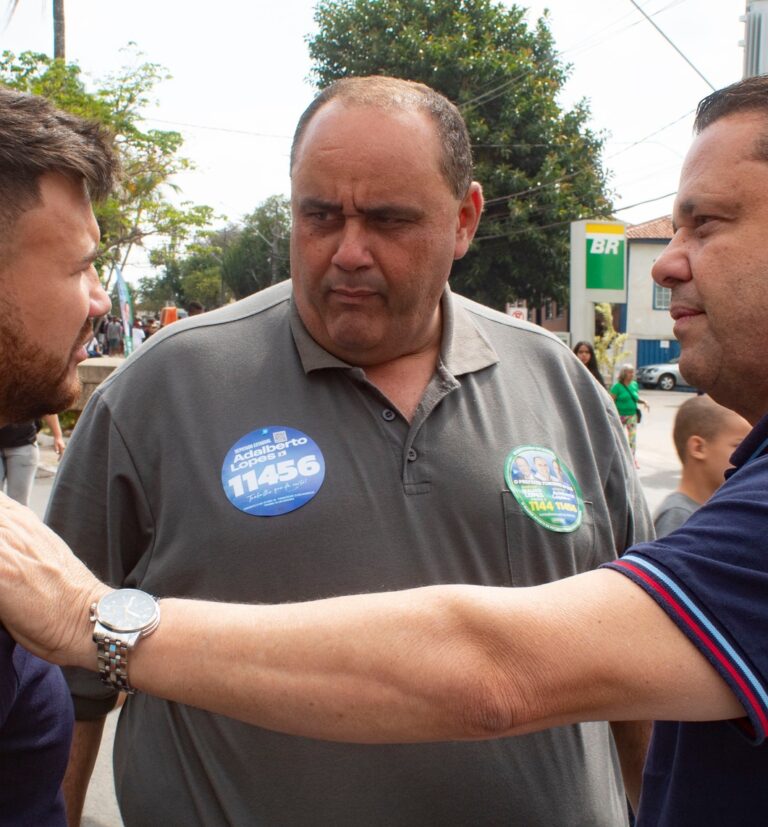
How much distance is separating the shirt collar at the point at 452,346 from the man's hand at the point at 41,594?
94cm

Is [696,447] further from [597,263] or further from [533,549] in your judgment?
[597,263]

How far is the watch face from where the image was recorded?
4.47 ft

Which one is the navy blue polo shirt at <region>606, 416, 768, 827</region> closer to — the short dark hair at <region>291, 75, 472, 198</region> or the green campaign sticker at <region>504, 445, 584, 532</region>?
the green campaign sticker at <region>504, 445, 584, 532</region>

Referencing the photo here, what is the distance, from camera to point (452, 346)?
2416mm

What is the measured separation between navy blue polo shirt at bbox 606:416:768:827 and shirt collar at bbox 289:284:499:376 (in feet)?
3.42

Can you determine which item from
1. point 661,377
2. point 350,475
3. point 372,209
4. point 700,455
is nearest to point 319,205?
point 372,209

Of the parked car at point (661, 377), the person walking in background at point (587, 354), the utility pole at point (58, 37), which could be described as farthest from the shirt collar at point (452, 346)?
the parked car at point (661, 377)

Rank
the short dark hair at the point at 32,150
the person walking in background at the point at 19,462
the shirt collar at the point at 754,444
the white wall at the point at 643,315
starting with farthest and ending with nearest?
the white wall at the point at 643,315, the person walking in background at the point at 19,462, the short dark hair at the point at 32,150, the shirt collar at the point at 754,444

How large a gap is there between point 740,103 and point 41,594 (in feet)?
4.77

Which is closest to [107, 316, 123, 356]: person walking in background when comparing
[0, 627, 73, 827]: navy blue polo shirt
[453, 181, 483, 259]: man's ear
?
[453, 181, 483, 259]: man's ear

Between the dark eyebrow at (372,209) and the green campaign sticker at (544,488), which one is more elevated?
the dark eyebrow at (372,209)

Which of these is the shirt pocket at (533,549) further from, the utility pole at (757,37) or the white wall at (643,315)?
the white wall at (643,315)

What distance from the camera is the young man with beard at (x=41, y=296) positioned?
1703 millimetres

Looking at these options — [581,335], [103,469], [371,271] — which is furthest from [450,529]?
[581,335]
